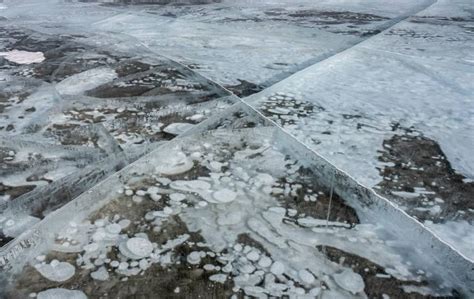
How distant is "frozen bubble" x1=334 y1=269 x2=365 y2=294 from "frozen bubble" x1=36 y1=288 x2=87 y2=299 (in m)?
1.14

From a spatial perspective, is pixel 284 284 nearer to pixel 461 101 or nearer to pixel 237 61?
pixel 461 101

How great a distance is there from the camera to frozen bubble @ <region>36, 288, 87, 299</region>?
157 cm

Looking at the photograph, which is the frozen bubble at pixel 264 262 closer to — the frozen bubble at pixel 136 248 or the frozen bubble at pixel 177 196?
the frozen bubble at pixel 136 248

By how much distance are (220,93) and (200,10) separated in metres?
6.38

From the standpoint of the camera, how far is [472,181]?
238 centimetres

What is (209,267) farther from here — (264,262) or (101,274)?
(101,274)

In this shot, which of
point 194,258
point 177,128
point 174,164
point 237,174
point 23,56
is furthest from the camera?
point 23,56

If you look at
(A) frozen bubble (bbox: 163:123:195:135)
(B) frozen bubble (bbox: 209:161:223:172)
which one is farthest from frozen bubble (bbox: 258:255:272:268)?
(A) frozen bubble (bbox: 163:123:195:135)

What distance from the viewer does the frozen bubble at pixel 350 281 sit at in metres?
1.64

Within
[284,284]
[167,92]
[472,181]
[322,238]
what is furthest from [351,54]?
[284,284]

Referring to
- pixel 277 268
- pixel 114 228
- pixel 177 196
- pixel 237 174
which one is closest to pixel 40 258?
pixel 114 228

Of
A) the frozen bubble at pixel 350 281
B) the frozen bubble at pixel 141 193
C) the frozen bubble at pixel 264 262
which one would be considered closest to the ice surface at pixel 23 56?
the frozen bubble at pixel 141 193

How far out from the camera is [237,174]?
247 cm

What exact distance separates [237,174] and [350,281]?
1.04 m
